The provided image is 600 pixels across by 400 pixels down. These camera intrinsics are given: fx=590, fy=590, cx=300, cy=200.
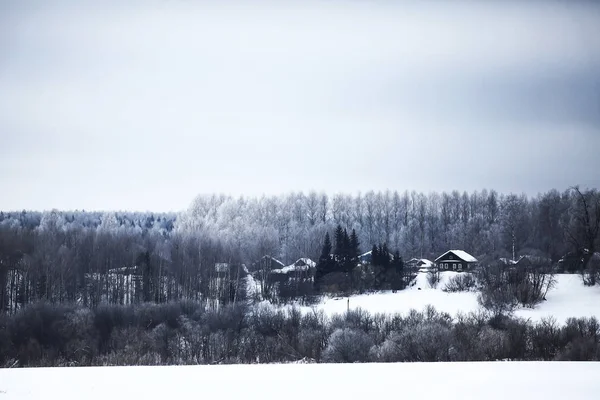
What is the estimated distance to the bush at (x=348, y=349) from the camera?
22502 millimetres

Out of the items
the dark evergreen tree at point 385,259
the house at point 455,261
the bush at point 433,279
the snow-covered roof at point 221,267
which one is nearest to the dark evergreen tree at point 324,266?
the dark evergreen tree at point 385,259

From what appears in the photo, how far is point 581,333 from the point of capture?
81.8 ft

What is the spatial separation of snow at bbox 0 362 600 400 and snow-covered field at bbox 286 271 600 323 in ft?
67.9

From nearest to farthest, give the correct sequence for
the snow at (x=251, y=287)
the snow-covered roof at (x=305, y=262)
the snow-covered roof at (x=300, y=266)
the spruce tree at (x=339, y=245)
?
the snow at (x=251, y=287) < the spruce tree at (x=339, y=245) < the snow-covered roof at (x=300, y=266) < the snow-covered roof at (x=305, y=262)

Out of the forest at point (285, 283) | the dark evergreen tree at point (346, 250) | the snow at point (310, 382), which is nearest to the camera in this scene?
the snow at point (310, 382)

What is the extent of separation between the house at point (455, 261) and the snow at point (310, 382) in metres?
38.0

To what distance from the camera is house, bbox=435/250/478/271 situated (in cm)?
5034

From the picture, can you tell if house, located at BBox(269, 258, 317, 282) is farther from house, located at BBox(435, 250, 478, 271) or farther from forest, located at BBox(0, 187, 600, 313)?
house, located at BBox(435, 250, 478, 271)

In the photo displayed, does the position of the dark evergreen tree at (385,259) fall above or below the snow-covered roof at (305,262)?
above

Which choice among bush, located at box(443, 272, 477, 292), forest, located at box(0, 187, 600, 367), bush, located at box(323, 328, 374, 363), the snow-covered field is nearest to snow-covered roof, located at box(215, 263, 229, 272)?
forest, located at box(0, 187, 600, 367)

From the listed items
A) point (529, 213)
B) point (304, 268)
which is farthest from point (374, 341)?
point (529, 213)

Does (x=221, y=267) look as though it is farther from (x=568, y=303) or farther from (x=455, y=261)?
(x=568, y=303)

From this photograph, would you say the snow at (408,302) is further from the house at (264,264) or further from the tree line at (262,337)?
the house at (264,264)

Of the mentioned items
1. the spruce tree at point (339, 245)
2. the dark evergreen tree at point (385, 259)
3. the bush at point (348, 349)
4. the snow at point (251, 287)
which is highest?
the spruce tree at point (339, 245)
